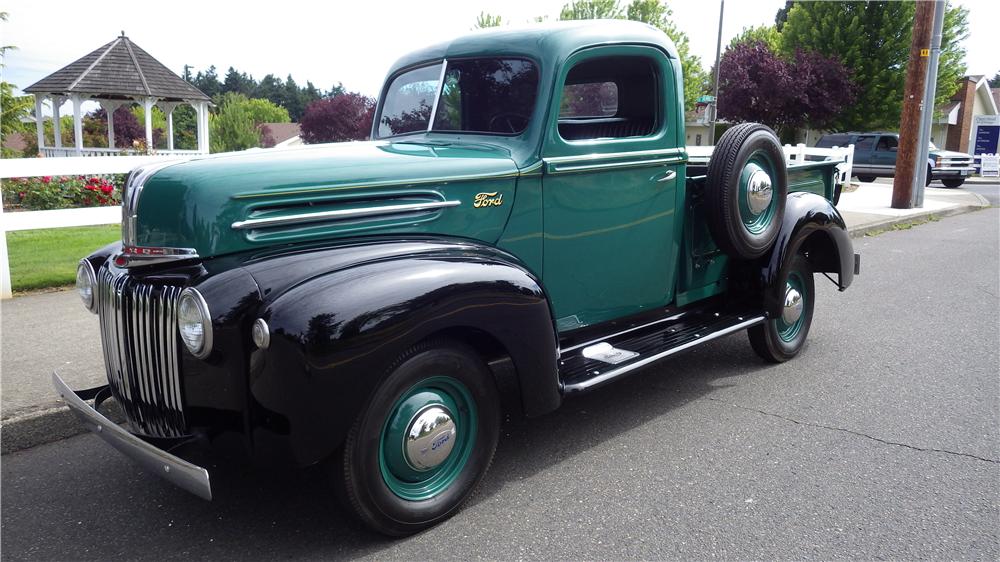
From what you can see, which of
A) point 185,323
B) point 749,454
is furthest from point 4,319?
point 749,454

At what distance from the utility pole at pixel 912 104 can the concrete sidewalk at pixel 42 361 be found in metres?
13.7

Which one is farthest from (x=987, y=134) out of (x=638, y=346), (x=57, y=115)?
(x=57, y=115)

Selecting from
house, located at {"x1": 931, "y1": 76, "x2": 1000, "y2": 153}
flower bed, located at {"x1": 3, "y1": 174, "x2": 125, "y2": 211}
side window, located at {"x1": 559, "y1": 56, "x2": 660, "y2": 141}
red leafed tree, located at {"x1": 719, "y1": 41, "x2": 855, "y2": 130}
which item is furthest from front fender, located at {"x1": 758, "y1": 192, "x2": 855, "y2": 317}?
house, located at {"x1": 931, "y1": 76, "x2": 1000, "y2": 153}

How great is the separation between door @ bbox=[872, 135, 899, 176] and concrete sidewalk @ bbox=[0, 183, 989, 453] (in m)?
24.9

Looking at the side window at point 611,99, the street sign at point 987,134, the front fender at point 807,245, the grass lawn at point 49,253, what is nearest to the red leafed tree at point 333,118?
the street sign at point 987,134

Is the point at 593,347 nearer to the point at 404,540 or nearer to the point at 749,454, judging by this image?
the point at 749,454

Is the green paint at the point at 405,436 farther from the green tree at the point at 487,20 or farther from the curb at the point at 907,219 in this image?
the green tree at the point at 487,20

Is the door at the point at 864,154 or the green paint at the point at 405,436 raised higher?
the door at the point at 864,154

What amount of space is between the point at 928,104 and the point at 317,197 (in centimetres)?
1432

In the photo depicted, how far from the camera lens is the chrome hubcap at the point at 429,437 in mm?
2762

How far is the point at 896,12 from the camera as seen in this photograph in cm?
2833

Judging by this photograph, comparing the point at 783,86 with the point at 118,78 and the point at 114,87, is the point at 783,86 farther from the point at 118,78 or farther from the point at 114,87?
the point at 118,78

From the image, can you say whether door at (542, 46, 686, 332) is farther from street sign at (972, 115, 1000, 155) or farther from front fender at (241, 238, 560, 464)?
street sign at (972, 115, 1000, 155)

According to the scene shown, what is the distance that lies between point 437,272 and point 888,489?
2190 mm
